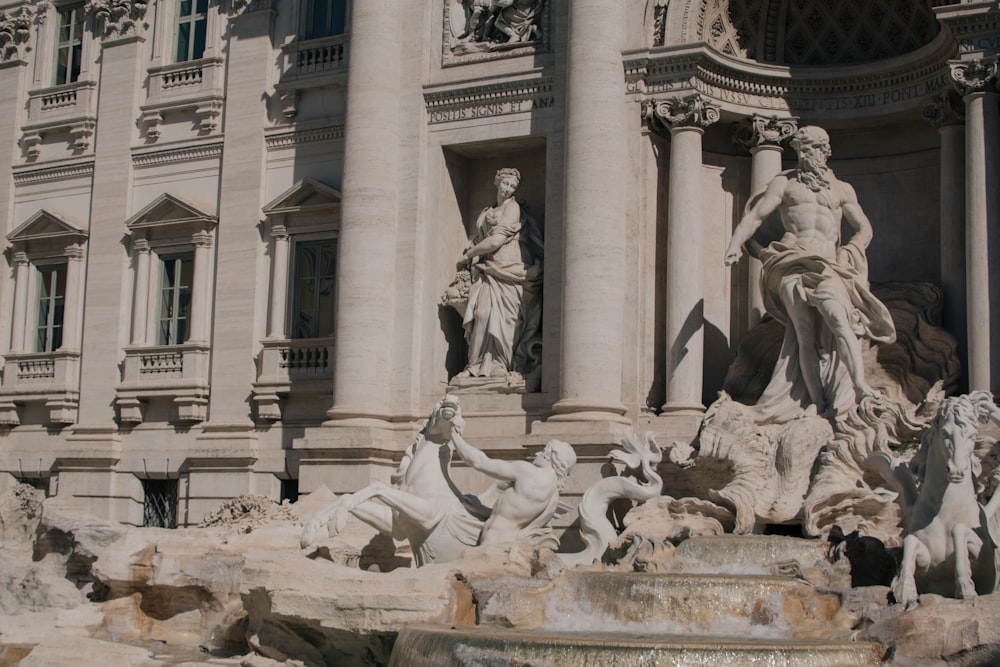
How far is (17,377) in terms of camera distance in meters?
26.4

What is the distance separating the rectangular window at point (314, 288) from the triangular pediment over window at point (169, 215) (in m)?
1.88

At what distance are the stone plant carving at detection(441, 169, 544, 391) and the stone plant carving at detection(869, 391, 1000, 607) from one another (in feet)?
25.7

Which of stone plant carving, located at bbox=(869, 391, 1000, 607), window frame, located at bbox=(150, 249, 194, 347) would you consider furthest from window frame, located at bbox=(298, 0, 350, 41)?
stone plant carving, located at bbox=(869, 391, 1000, 607)

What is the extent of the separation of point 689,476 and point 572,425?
5.76 feet

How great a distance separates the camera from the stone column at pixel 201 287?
24.3 meters

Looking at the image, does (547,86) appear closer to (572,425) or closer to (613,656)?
(572,425)

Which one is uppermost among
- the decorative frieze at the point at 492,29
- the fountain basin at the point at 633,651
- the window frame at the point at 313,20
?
the window frame at the point at 313,20

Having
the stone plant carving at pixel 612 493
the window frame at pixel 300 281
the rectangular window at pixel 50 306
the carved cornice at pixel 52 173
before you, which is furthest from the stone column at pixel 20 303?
the stone plant carving at pixel 612 493

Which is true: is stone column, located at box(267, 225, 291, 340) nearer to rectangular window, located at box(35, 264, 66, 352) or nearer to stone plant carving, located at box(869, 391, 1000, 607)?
rectangular window, located at box(35, 264, 66, 352)

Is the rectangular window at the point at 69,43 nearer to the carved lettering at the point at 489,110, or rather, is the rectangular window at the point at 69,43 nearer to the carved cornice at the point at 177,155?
the carved cornice at the point at 177,155

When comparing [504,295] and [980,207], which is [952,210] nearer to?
[980,207]

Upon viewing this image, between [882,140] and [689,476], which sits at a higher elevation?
[882,140]

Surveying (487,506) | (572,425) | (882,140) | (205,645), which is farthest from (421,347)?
(882,140)

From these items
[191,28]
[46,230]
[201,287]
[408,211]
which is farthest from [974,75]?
[46,230]
